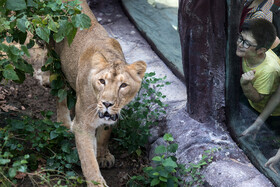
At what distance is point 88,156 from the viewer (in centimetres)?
444

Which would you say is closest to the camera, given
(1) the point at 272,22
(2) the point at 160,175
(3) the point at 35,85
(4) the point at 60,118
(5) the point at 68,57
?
(1) the point at 272,22

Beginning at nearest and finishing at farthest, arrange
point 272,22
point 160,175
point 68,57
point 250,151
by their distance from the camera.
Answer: point 272,22, point 160,175, point 250,151, point 68,57

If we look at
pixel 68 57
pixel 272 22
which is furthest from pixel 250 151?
pixel 68 57

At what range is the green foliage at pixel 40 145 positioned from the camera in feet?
14.8

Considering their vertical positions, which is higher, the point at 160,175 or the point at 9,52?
the point at 9,52

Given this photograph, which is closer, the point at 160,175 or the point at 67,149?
the point at 160,175

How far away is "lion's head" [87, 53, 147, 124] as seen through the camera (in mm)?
4039

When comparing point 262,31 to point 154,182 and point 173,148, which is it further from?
point 154,182

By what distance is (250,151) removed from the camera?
451 centimetres

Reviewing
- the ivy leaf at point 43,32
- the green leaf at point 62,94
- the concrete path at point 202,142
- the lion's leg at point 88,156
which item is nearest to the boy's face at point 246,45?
the concrete path at point 202,142

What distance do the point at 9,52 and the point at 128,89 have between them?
3.76 ft

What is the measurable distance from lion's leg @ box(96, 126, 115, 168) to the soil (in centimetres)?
10

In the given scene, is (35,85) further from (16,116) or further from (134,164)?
(134,164)

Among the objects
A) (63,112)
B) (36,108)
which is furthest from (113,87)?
(36,108)
